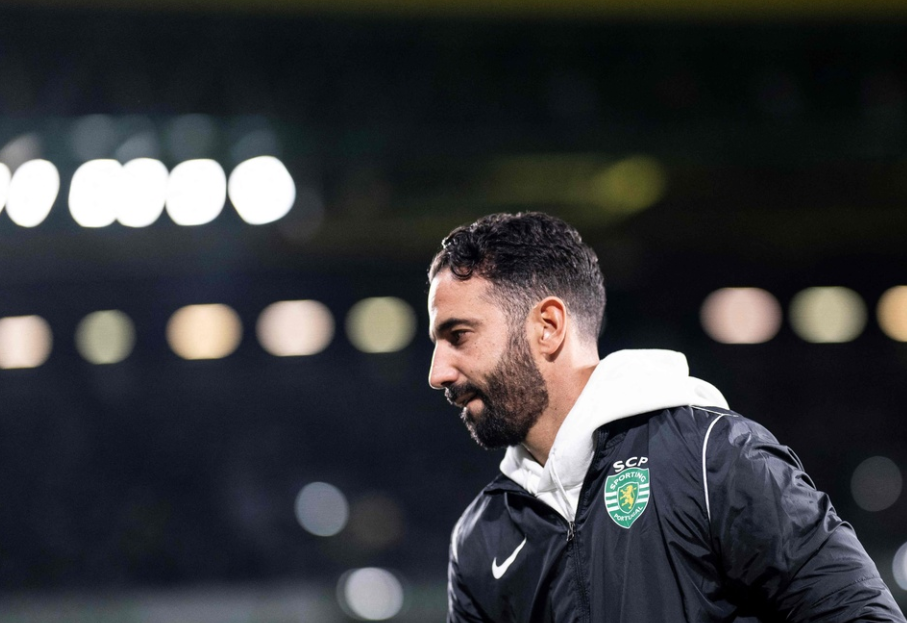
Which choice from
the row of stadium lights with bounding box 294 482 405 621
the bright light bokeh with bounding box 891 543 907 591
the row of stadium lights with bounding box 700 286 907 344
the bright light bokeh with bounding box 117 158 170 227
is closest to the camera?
the bright light bokeh with bounding box 117 158 170 227

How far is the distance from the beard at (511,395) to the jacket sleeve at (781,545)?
30 cm

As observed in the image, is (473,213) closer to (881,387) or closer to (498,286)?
(881,387)

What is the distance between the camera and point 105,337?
6.88m

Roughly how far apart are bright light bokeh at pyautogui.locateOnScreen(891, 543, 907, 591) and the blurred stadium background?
0.02 meters

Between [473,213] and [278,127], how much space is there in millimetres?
1643

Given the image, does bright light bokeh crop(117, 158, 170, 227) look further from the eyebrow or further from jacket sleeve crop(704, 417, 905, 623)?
jacket sleeve crop(704, 417, 905, 623)

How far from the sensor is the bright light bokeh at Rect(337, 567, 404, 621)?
5395mm

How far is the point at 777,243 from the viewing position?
22.7ft

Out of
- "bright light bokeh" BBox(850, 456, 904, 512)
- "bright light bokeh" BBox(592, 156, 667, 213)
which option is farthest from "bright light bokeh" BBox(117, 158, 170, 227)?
"bright light bokeh" BBox(850, 456, 904, 512)

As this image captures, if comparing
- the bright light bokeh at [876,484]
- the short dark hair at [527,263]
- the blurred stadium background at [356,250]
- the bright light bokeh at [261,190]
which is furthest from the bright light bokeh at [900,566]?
the short dark hair at [527,263]

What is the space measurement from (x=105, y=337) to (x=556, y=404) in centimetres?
603

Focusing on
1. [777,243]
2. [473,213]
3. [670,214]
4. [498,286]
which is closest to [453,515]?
[473,213]

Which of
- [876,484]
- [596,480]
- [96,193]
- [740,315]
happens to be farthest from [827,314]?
[596,480]

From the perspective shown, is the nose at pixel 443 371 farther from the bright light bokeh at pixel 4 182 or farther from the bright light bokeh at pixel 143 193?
the bright light bokeh at pixel 4 182
